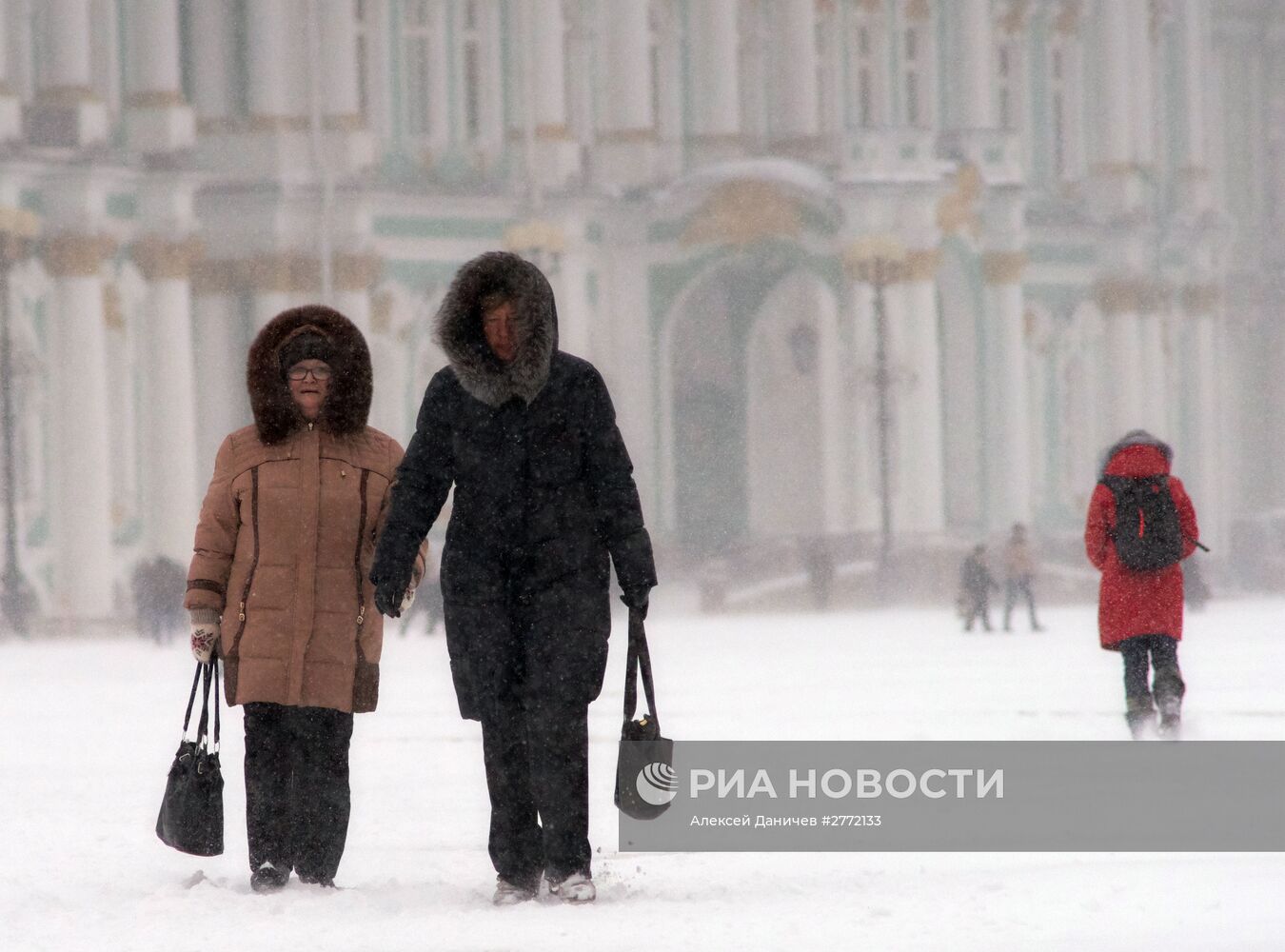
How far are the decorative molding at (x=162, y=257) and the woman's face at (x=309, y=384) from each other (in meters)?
24.4

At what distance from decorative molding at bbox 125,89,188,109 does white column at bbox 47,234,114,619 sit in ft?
6.63

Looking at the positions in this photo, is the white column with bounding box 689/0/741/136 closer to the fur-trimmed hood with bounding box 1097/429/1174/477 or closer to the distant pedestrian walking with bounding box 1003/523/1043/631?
the distant pedestrian walking with bounding box 1003/523/1043/631

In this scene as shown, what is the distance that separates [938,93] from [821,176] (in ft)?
14.3

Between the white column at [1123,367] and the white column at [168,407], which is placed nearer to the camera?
the white column at [168,407]

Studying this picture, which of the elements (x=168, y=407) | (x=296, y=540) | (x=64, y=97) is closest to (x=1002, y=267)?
(x=168, y=407)

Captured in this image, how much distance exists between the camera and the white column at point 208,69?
33.2m

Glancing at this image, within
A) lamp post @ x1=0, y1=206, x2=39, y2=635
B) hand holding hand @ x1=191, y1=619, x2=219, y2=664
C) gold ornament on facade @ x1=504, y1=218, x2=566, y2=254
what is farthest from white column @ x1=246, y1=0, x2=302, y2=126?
hand holding hand @ x1=191, y1=619, x2=219, y2=664

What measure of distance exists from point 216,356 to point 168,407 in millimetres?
1868

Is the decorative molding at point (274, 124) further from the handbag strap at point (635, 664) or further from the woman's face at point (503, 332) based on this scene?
the handbag strap at point (635, 664)

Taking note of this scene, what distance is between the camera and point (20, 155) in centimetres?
2938

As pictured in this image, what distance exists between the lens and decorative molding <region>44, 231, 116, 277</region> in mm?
30094

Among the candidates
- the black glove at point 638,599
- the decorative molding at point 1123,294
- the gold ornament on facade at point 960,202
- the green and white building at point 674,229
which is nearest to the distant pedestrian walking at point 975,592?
the green and white building at point 674,229

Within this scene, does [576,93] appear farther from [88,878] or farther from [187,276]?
[88,878]

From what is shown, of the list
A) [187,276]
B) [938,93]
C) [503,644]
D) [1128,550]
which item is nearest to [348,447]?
[503,644]
